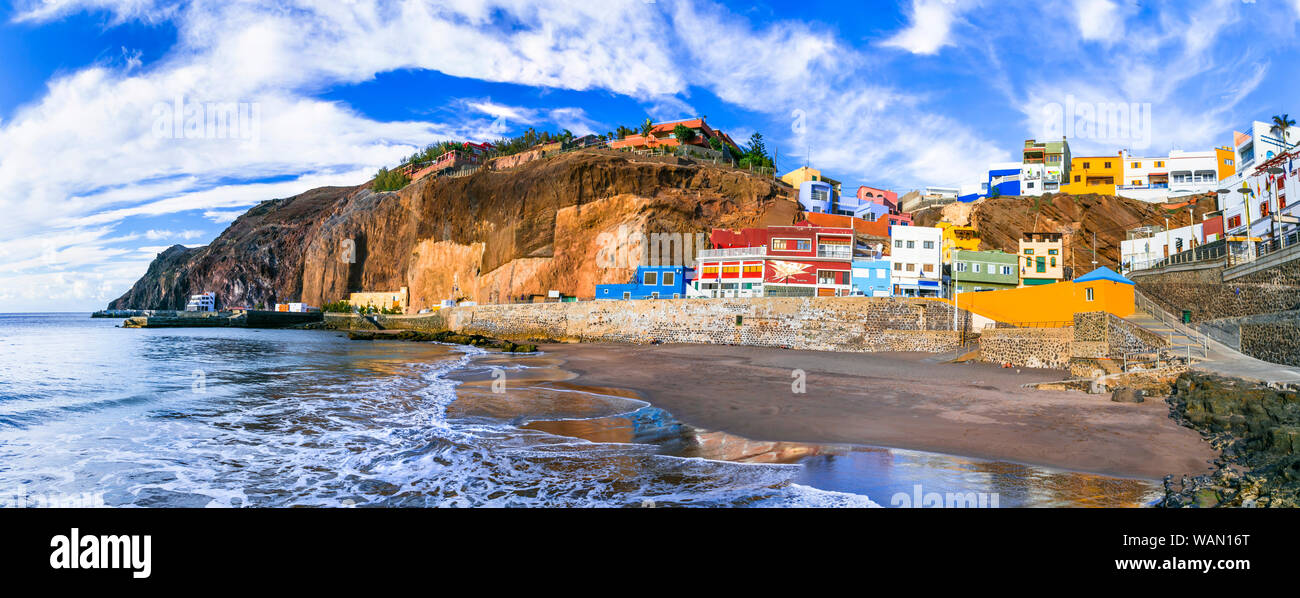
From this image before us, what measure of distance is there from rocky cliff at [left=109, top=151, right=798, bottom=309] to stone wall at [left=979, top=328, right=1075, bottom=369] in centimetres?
3262

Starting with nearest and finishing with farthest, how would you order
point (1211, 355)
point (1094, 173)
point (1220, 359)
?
point (1220, 359) → point (1211, 355) → point (1094, 173)

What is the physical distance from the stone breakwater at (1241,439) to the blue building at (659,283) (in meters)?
33.0

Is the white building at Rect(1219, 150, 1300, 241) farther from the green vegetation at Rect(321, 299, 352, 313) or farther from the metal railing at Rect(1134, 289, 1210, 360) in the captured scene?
the green vegetation at Rect(321, 299, 352, 313)

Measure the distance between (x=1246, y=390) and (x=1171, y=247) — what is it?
3568 cm

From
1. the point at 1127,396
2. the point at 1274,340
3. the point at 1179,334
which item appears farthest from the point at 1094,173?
the point at 1127,396

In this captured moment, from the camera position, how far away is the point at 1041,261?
44344mm

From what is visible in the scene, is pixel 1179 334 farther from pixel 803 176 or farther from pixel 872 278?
pixel 803 176

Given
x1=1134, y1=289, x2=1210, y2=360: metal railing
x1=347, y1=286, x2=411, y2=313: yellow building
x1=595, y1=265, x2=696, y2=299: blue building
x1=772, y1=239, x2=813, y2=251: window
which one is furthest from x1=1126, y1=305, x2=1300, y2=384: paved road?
x1=347, y1=286, x2=411, y2=313: yellow building

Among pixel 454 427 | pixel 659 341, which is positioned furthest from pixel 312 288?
pixel 454 427

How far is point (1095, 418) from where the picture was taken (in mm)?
11508

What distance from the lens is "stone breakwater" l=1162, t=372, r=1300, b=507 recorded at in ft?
20.8

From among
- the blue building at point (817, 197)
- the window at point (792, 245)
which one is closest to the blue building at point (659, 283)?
the window at point (792, 245)

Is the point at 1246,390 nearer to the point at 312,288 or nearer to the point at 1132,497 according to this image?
the point at 1132,497

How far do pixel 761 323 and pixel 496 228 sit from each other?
40.3 m
